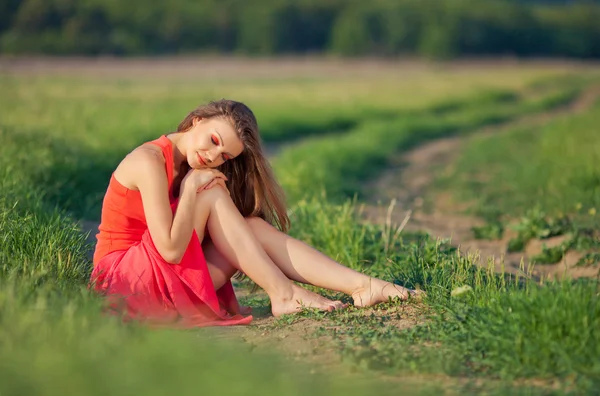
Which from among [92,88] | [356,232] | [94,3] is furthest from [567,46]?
[356,232]

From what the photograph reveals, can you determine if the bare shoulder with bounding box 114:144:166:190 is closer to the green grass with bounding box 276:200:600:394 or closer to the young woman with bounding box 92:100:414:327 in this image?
the young woman with bounding box 92:100:414:327

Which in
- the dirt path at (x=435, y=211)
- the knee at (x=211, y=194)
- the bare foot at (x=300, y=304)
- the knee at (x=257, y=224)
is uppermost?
the knee at (x=211, y=194)

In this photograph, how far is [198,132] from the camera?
439 centimetres

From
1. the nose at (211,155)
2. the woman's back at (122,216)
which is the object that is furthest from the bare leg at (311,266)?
the woman's back at (122,216)

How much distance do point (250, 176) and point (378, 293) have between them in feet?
3.05

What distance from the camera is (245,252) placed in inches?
175

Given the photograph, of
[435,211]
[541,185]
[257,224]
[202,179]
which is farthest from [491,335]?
[541,185]

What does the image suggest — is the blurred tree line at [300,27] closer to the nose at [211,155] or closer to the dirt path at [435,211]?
the dirt path at [435,211]

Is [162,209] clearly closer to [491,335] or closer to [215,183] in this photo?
[215,183]

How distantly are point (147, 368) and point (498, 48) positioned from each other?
213 ft

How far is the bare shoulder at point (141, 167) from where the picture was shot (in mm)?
4277

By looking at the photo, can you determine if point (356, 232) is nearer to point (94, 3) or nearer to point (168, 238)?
point (168, 238)

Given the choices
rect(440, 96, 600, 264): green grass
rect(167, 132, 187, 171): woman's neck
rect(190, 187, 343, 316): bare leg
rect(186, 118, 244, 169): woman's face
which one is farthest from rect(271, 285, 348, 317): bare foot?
rect(440, 96, 600, 264): green grass

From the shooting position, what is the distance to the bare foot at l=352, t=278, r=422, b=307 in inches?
177
